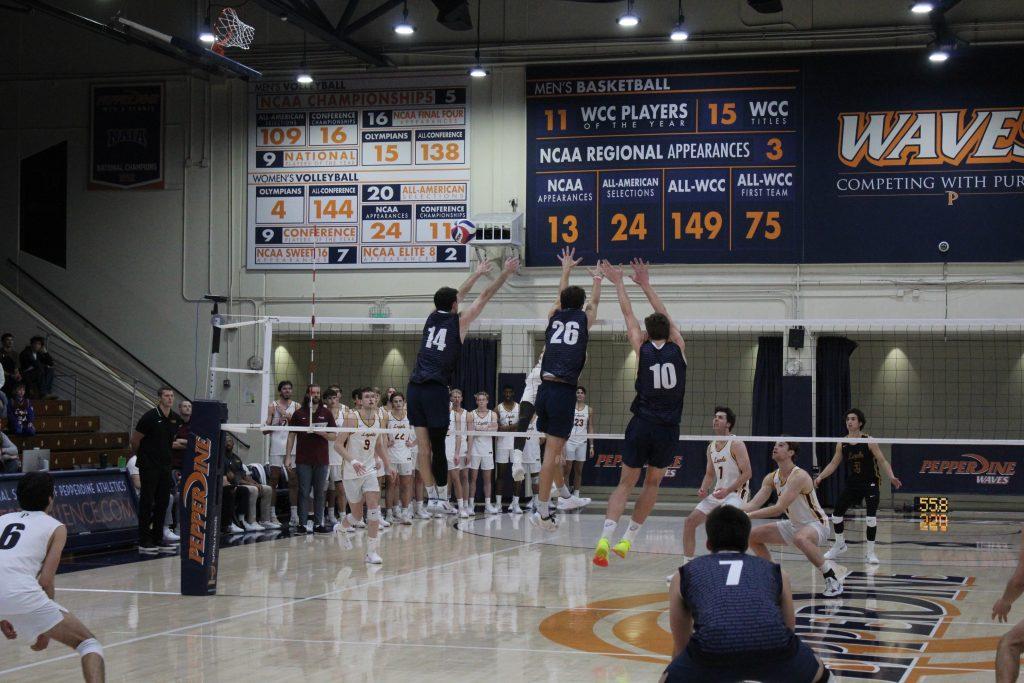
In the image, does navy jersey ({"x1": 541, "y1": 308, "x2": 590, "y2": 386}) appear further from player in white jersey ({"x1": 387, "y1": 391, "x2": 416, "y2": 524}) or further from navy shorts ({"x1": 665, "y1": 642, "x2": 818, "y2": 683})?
player in white jersey ({"x1": 387, "y1": 391, "x2": 416, "y2": 524})

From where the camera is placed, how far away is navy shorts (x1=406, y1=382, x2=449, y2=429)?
939 cm

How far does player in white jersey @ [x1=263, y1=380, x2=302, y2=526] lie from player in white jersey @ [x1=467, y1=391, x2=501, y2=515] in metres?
2.89

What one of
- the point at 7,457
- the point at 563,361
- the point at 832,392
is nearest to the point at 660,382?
the point at 563,361

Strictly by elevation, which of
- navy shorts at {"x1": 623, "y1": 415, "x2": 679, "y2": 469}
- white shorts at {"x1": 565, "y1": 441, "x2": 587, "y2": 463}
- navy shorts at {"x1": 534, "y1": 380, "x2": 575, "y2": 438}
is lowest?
white shorts at {"x1": 565, "y1": 441, "x2": 587, "y2": 463}

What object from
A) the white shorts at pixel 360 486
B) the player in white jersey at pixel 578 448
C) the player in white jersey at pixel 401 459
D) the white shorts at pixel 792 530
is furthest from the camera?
the player in white jersey at pixel 578 448

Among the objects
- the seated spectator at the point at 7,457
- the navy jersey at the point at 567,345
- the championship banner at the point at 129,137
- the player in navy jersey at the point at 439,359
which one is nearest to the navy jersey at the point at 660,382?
the navy jersey at the point at 567,345

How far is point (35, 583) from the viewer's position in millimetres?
6145

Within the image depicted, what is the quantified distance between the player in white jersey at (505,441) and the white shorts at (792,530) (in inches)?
323

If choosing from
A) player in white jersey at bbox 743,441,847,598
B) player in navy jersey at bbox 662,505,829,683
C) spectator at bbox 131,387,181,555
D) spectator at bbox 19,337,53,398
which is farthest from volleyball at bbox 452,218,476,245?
player in navy jersey at bbox 662,505,829,683

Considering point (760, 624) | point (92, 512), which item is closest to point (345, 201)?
point (92, 512)

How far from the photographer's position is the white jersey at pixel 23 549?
19.9ft

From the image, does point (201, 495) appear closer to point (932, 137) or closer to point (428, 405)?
point (428, 405)

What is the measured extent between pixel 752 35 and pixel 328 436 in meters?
10.5

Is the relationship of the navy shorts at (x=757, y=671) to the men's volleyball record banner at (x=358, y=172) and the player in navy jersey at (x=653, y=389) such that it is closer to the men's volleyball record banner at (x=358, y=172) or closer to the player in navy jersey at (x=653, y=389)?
the player in navy jersey at (x=653, y=389)
